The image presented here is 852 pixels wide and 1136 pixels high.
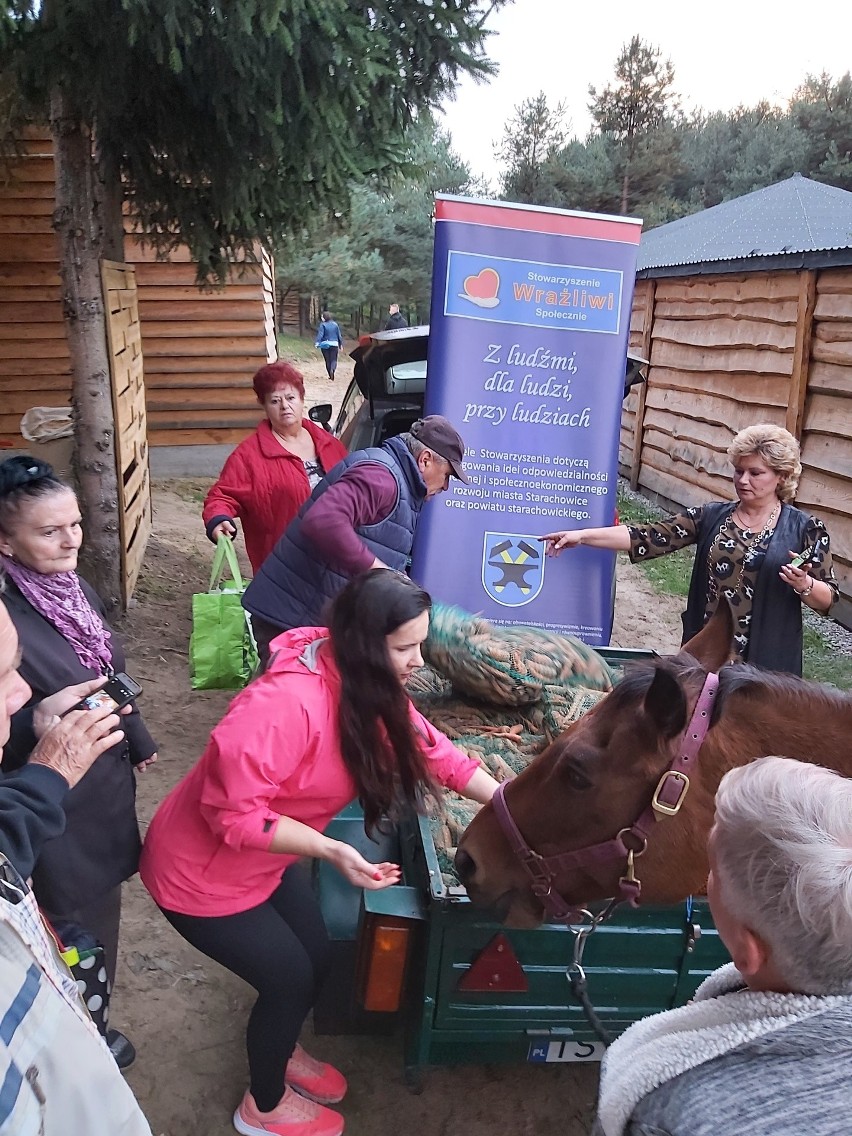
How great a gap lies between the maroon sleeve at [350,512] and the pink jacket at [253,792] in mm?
932

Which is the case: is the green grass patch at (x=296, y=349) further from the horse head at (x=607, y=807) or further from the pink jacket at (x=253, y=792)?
the horse head at (x=607, y=807)

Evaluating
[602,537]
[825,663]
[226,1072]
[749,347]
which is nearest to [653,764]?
[226,1072]

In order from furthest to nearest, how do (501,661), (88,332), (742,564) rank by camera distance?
1. (88,332)
2. (742,564)
3. (501,661)

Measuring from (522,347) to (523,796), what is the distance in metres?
3.42

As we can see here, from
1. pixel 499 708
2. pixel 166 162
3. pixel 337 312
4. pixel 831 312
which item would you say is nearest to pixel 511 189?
pixel 337 312

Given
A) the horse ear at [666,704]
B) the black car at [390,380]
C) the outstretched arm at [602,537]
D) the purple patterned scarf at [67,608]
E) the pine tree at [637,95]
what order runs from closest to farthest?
the horse ear at [666,704], the purple patterned scarf at [67,608], the outstretched arm at [602,537], the black car at [390,380], the pine tree at [637,95]

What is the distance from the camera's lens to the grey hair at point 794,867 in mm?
988

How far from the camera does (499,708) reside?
126 inches

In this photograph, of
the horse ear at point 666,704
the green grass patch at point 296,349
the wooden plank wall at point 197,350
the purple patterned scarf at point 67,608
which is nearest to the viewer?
the horse ear at point 666,704

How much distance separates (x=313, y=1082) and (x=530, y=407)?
3.65 metres

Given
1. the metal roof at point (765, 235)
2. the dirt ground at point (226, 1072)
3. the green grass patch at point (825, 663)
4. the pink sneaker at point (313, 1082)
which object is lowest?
the dirt ground at point (226, 1072)

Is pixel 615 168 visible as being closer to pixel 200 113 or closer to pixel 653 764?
pixel 200 113

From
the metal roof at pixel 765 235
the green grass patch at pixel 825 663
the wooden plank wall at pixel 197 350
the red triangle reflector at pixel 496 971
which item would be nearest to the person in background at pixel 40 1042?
the red triangle reflector at pixel 496 971

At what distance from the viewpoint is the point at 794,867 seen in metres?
1.03
